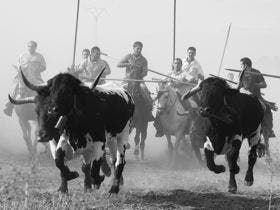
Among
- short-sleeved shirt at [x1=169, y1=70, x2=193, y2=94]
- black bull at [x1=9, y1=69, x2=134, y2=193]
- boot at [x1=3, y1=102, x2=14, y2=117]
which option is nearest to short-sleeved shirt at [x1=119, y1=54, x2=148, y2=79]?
short-sleeved shirt at [x1=169, y1=70, x2=193, y2=94]

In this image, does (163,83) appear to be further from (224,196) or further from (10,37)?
(10,37)

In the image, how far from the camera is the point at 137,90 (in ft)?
49.0

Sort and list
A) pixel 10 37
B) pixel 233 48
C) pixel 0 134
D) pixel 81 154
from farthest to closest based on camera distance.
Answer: pixel 233 48 < pixel 10 37 < pixel 0 134 < pixel 81 154

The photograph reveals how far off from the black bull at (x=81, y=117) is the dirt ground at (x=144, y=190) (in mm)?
370

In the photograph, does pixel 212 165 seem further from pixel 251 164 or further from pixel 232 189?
pixel 251 164

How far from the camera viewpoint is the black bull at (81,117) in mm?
8203

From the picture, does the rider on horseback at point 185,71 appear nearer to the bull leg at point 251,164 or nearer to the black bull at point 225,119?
the bull leg at point 251,164

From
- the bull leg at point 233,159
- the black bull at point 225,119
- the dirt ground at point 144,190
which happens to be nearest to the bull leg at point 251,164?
the black bull at point 225,119

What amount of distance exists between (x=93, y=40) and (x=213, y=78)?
7589 centimetres

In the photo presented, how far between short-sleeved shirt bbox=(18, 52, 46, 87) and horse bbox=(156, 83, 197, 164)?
9.85ft

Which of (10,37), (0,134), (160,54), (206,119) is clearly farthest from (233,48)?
(206,119)

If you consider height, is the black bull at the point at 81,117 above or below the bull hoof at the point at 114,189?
above

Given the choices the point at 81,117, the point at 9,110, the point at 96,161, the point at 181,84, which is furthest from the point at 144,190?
the point at 9,110

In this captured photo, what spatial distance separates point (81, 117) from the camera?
857cm
